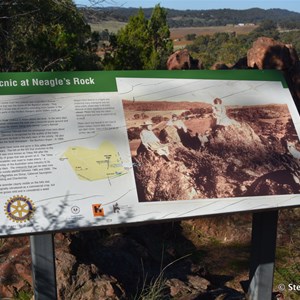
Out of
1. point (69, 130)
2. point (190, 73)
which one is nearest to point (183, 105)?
point (190, 73)

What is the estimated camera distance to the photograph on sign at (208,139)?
7.95 ft

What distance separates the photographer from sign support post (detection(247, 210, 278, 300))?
2.78 m

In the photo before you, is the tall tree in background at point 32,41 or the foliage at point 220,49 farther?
the foliage at point 220,49

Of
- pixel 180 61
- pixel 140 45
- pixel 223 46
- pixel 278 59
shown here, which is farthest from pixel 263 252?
pixel 223 46

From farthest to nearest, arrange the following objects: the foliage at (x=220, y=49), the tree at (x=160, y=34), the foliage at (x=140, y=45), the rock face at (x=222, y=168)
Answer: the foliage at (x=220, y=49), the tree at (x=160, y=34), the foliage at (x=140, y=45), the rock face at (x=222, y=168)

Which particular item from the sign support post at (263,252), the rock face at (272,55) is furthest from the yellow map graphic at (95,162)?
the rock face at (272,55)

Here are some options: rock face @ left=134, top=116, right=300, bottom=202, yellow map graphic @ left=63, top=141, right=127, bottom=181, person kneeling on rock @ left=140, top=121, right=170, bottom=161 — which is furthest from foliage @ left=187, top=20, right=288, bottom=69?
yellow map graphic @ left=63, top=141, right=127, bottom=181

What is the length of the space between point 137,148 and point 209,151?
14.8 inches

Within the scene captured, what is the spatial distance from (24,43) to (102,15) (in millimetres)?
1474

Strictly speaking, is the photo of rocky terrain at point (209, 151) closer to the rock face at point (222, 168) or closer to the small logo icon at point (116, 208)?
the rock face at point (222, 168)

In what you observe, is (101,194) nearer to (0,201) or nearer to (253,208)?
(0,201)

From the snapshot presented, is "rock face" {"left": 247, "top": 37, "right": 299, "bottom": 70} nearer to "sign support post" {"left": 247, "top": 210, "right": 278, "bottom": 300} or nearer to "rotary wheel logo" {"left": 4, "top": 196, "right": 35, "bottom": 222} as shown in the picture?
"sign support post" {"left": 247, "top": 210, "right": 278, "bottom": 300}

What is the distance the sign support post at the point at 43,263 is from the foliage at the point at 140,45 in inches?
380

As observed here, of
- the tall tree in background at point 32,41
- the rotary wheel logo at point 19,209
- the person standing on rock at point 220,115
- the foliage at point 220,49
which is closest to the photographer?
the rotary wheel logo at point 19,209
